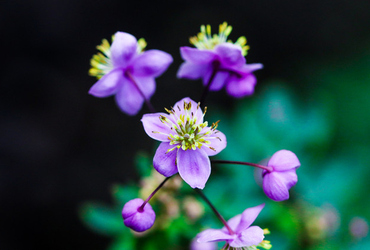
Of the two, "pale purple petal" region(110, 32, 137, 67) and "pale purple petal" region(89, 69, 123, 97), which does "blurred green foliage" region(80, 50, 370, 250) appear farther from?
"pale purple petal" region(110, 32, 137, 67)

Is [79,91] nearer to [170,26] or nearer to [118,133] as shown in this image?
[118,133]

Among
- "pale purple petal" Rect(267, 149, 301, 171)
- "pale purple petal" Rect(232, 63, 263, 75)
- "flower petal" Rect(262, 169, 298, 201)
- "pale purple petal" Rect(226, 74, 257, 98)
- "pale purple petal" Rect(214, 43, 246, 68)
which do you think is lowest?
"flower petal" Rect(262, 169, 298, 201)

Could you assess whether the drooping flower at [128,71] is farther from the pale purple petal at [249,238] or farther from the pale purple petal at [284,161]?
the pale purple petal at [249,238]

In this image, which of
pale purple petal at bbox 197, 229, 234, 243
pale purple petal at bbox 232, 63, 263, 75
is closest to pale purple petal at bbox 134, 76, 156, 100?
pale purple petal at bbox 232, 63, 263, 75

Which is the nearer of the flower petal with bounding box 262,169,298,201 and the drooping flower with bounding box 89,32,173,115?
the flower petal with bounding box 262,169,298,201

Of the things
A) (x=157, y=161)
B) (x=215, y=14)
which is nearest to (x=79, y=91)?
(x=215, y=14)

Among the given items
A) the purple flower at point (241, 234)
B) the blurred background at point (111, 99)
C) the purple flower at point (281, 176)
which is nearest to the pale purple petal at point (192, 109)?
the purple flower at point (281, 176)

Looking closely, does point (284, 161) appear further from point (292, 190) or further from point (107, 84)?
point (292, 190)
